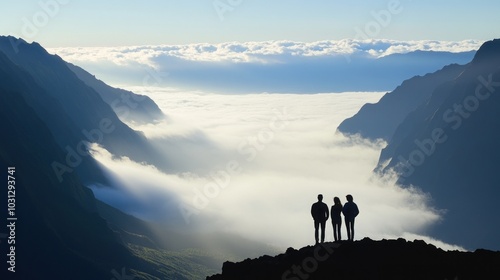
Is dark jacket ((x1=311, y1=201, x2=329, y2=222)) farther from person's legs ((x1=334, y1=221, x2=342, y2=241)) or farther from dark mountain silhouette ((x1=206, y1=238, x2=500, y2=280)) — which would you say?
dark mountain silhouette ((x1=206, y1=238, x2=500, y2=280))

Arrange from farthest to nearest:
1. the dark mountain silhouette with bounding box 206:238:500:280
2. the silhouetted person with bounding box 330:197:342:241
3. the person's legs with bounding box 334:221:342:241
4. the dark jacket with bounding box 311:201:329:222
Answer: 1. the person's legs with bounding box 334:221:342:241
2. the dark jacket with bounding box 311:201:329:222
3. the silhouetted person with bounding box 330:197:342:241
4. the dark mountain silhouette with bounding box 206:238:500:280

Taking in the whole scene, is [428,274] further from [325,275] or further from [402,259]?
[325,275]

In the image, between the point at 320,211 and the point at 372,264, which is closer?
the point at 372,264

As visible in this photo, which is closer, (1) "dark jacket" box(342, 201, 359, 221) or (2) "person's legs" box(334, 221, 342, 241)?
(1) "dark jacket" box(342, 201, 359, 221)

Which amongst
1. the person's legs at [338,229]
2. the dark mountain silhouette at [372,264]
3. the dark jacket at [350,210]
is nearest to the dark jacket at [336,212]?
the person's legs at [338,229]

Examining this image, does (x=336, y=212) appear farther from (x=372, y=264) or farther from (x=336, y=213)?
(x=372, y=264)

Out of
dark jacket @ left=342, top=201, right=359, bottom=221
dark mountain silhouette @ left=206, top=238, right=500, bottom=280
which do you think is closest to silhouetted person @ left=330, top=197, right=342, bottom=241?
dark jacket @ left=342, top=201, right=359, bottom=221

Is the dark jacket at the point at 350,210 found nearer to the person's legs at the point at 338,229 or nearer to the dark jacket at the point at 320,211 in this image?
the person's legs at the point at 338,229

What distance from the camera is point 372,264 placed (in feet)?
148

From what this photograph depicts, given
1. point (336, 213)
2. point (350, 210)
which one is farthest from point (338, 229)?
point (350, 210)

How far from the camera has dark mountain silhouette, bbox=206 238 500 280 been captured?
4266 centimetres

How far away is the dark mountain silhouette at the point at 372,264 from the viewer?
42.7m

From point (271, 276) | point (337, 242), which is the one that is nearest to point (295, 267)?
point (271, 276)

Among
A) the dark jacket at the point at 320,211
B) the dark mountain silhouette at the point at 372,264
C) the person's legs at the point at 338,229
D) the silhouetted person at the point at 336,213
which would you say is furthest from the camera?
the person's legs at the point at 338,229
